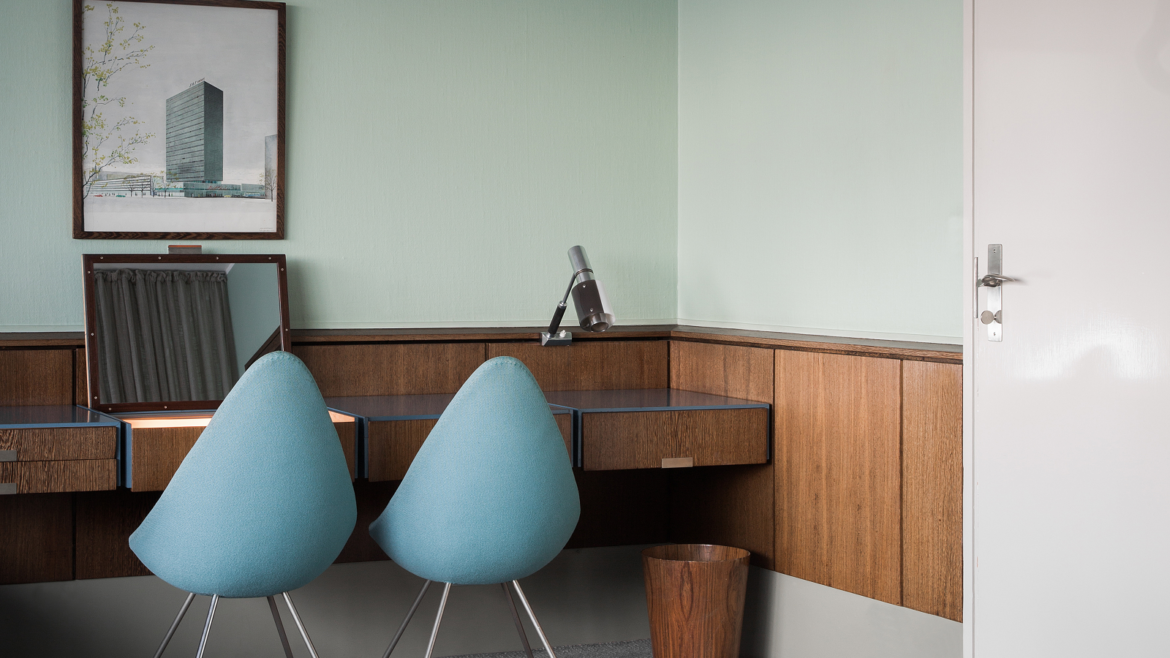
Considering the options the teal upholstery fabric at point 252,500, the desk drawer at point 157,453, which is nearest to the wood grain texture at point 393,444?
the desk drawer at point 157,453

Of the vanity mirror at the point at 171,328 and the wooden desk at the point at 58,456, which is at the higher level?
the vanity mirror at the point at 171,328

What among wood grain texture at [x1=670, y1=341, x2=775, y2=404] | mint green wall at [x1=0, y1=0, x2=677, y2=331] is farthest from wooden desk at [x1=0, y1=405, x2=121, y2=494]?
wood grain texture at [x1=670, y1=341, x2=775, y2=404]

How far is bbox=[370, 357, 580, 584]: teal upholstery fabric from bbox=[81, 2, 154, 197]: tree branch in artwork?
139 cm

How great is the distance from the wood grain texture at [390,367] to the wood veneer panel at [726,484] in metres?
0.68

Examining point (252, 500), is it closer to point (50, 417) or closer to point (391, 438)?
point (391, 438)

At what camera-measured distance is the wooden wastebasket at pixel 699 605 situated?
2703 mm

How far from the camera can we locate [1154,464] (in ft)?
6.29

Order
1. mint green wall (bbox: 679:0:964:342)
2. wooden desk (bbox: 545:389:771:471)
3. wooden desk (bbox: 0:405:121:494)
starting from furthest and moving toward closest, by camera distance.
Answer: wooden desk (bbox: 545:389:771:471), mint green wall (bbox: 679:0:964:342), wooden desk (bbox: 0:405:121:494)

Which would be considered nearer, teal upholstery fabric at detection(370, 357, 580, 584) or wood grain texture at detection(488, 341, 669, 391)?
teal upholstery fabric at detection(370, 357, 580, 584)

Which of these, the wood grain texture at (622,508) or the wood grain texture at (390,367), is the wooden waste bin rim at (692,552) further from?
the wood grain texture at (390,367)

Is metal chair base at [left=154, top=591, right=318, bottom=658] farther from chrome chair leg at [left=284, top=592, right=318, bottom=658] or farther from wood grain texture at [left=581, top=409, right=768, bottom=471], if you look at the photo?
wood grain texture at [left=581, top=409, right=768, bottom=471]

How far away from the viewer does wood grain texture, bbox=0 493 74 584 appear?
2.74m

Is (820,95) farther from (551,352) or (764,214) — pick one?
(551,352)

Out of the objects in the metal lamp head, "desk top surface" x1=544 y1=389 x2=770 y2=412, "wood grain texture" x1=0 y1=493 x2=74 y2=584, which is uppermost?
the metal lamp head
